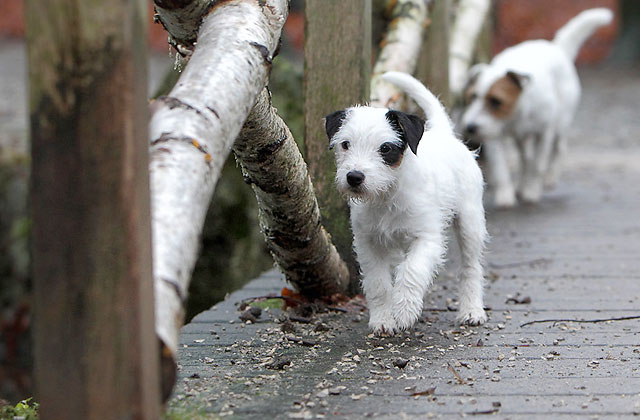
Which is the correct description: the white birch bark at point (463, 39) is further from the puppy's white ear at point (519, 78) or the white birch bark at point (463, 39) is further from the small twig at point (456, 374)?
the small twig at point (456, 374)

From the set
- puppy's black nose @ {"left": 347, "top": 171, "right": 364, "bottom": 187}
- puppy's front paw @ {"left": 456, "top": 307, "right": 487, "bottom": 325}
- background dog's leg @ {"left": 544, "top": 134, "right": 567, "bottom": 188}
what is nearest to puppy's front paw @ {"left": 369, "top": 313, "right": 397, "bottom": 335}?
puppy's front paw @ {"left": 456, "top": 307, "right": 487, "bottom": 325}

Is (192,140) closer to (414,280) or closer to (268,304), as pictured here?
(414,280)

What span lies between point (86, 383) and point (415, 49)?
3.93 metres

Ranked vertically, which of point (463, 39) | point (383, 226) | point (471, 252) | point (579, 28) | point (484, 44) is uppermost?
point (484, 44)

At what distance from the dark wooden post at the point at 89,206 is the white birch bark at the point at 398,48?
310cm

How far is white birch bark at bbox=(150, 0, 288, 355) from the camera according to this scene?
2271 mm

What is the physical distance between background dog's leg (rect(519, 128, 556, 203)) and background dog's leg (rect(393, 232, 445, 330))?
448 centimetres

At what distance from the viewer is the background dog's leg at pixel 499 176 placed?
25.9 feet

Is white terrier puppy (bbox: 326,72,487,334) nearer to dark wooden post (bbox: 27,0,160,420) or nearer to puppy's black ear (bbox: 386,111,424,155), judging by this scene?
puppy's black ear (bbox: 386,111,424,155)

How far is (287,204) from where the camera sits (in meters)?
4.05

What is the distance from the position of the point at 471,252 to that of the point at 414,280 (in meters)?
0.65

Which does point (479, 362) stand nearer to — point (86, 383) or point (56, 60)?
point (86, 383)

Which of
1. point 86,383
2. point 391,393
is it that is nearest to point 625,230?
point 391,393

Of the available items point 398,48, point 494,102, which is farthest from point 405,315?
point 494,102
